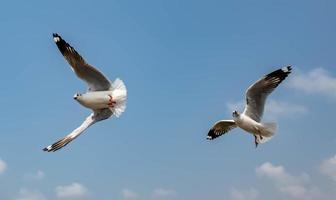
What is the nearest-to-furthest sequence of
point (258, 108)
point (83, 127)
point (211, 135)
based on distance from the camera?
point (83, 127)
point (258, 108)
point (211, 135)

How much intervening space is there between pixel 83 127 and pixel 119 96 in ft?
2.89

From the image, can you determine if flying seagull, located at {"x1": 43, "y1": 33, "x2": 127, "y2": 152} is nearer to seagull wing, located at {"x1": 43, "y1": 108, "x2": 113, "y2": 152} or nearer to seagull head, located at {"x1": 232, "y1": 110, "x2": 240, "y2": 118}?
seagull wing, located at {"x1": 43, "y1": 108, "x2": 113, "y2": 152}


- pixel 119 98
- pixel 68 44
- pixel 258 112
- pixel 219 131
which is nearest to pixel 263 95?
pixel 258 112

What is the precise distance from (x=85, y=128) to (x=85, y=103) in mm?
533

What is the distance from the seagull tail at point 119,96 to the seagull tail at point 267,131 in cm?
312

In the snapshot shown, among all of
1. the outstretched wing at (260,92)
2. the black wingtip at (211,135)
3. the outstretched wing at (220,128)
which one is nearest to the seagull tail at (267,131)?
the outstretched wing at (260,92)

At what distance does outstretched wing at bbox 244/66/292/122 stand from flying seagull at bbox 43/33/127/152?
2.92 meters

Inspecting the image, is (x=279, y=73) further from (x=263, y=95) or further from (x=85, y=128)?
(x=85, y=128)

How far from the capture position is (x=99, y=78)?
9.49 metres

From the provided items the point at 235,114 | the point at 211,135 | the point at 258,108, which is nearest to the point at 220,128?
the point at 211,135

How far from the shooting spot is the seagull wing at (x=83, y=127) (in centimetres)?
956

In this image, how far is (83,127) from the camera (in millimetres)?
9797

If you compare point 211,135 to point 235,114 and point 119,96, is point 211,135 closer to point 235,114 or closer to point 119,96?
point 235,114

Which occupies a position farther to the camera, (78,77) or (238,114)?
(238,114)
